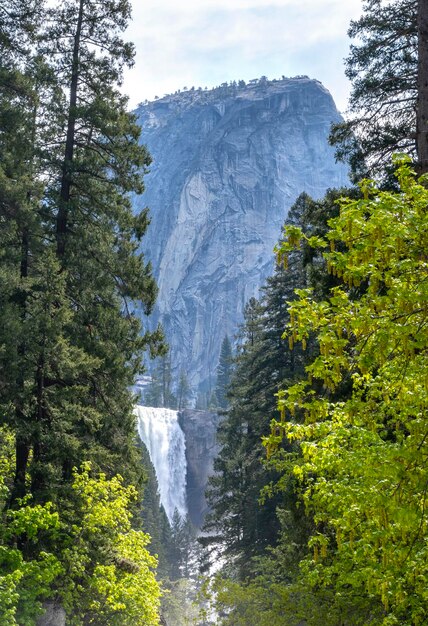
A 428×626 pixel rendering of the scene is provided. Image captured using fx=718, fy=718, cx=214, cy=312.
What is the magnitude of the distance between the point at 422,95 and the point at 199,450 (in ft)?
287

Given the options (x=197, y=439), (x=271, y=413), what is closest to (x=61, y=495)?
(x=271, y=413)

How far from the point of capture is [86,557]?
13.0 metres

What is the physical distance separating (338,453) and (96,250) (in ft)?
32.2

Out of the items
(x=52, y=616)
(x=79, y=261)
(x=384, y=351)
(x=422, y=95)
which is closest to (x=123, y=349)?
(x=79, y=261)

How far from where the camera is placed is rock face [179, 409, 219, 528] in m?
92.5

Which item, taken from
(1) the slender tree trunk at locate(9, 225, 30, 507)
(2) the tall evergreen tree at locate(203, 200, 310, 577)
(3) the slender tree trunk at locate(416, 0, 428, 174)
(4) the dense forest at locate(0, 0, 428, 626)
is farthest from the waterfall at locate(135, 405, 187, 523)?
(3) the slender tree trunk at locate(416, 0, 428, 174)

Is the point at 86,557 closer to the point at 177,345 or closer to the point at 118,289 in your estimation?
the point at 118,289

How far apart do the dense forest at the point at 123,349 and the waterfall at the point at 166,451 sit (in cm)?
7405

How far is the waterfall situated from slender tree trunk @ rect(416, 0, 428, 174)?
83456mm

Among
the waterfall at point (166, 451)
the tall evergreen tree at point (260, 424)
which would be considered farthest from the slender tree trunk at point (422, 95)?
the waterfall at point (166, 451)

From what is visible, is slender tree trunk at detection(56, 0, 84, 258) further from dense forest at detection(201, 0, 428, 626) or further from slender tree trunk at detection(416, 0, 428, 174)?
slender tree trunk at detection(416, 0, 428, 174)

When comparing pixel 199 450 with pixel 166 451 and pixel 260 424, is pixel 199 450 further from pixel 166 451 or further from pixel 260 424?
pixel 260 424

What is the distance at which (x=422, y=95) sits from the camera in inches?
353

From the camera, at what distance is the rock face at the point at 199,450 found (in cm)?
9250
